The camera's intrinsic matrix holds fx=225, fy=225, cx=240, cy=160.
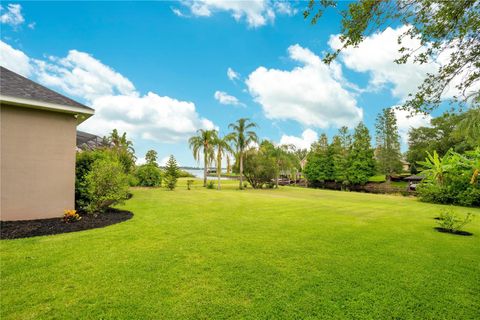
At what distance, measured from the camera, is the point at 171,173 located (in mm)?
24062

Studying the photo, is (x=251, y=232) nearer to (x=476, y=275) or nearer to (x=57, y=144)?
(x=476, y=275)

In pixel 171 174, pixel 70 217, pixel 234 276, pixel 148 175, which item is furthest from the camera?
pixel 148 175

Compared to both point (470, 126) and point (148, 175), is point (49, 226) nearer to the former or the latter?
point (470, 126)

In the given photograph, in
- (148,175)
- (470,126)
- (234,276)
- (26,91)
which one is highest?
(26,91)

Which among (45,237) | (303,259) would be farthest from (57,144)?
(303,259)

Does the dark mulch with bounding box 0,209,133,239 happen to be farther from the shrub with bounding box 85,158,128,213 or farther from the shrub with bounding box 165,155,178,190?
the shrub with bounding box 165,155,178,190

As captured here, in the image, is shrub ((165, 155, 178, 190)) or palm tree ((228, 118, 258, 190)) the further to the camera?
palm tree ((228, 118, 258, 190))

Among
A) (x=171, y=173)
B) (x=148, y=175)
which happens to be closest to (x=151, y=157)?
(x=148, y=175)

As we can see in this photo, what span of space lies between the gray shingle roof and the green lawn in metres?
4.52

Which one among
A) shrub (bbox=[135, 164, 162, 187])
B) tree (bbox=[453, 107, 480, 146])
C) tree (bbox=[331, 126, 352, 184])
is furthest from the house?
tree (bbox=[331, 126, 352, 184])

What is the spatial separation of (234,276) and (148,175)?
26434mm

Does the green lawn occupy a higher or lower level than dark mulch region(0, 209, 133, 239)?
lower

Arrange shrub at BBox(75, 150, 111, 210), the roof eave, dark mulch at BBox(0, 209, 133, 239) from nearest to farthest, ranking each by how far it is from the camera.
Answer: dark mulch at BBox(0, 209, 133, 239) → the roof eave → shrub at BBox(75, 150, 111, 210)

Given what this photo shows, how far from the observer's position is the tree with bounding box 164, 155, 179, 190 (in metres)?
22.9
